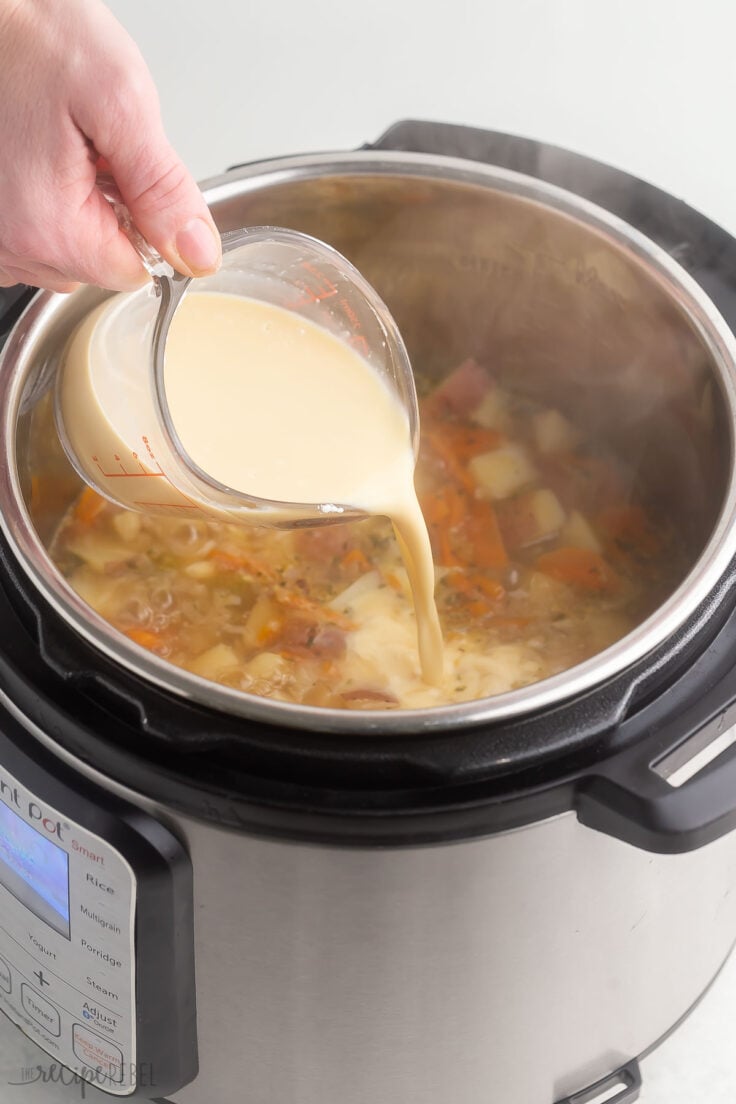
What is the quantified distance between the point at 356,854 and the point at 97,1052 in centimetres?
52

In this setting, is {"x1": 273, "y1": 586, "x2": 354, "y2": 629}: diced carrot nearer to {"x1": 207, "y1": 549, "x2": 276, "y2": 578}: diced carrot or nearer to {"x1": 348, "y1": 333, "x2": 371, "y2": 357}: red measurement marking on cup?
{"x1": 207, "y1": 549, "x2": 276, "y2": 578}: diced carrot

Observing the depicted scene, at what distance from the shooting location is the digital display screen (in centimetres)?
142

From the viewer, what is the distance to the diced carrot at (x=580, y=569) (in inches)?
83.4

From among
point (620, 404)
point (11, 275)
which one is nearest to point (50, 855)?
point (11, 275)

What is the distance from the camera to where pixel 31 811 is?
139 centimetres

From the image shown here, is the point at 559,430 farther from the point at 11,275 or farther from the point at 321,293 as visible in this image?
the point at 11,275

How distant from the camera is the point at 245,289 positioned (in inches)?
71.5

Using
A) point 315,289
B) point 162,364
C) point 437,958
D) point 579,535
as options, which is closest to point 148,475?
point 162,364

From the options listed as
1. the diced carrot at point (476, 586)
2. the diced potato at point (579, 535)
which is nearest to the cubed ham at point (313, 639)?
the diced carrot at point (476, 586)

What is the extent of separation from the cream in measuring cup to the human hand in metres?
0.16

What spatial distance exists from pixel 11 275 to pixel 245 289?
0.35 metres

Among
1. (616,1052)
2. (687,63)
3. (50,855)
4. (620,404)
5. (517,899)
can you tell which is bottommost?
(616,1052)

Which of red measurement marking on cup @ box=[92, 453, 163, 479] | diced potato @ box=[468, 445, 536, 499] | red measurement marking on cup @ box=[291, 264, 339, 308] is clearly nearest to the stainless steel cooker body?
red measurement marking on cup @ box=[92, 453, 163, 479]

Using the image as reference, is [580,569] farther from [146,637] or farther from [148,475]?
[148,475]
